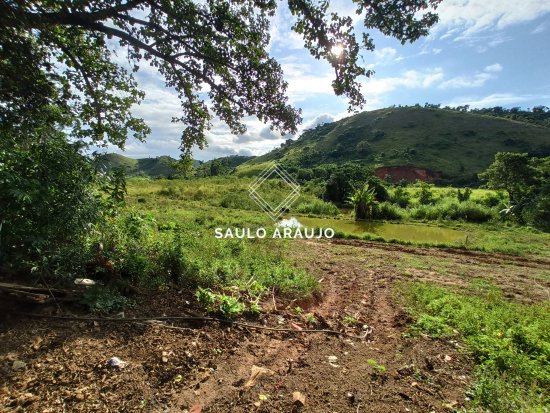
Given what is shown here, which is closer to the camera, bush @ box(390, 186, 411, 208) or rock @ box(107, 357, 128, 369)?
rock @ box(107, 357, 128, 369)

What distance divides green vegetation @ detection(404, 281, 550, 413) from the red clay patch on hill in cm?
5988

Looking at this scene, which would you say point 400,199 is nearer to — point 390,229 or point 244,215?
point 390,229

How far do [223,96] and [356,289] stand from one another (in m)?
5.52

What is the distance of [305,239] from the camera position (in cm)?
1459

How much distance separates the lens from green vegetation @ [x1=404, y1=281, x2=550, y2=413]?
3.18 meters

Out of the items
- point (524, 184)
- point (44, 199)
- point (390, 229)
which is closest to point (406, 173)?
point (524, 184)

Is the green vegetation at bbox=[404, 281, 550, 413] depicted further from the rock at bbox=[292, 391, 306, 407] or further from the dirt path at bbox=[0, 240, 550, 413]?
the rock at bbox=[292, 391, 306, 407]

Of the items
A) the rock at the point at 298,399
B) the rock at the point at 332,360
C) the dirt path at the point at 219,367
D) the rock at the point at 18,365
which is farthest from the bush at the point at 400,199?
the rock at the point at 18,365

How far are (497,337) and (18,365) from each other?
5.88 metres

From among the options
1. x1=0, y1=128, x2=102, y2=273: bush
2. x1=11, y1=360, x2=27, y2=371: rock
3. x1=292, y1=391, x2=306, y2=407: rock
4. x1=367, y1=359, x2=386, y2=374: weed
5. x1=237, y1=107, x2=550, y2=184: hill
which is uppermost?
x1=237, y1=107, x2=550, y2=184: hill

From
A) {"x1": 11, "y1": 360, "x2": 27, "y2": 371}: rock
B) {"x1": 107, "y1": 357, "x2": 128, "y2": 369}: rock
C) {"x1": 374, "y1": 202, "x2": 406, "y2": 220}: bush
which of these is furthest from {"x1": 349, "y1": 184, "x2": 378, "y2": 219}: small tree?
{"x1": 11, "y1": 360, "x2": 27, "y2": 371}: rock

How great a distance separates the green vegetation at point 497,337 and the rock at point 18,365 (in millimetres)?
4173

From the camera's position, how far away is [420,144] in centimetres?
7606

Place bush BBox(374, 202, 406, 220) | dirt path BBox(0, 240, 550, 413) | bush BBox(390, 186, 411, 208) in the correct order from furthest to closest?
bush BBox(390, 186, 411, 208) → bush BBox(374, 202, 406, 220) → dirt path BBox(0, 240, 550, 413)
